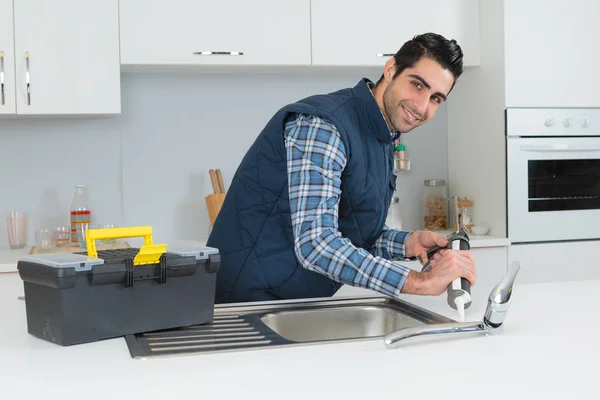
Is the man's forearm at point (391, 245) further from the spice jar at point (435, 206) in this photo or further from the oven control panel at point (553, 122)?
the spice jar at point (435, 206)

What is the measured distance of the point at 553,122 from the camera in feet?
11.5

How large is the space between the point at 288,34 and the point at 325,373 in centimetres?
247

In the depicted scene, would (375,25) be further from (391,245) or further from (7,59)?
(391,245)

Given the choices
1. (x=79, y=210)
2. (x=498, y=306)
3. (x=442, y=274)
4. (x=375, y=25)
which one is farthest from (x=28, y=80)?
(x=498, y=306)

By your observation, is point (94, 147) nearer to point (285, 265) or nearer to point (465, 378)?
point (285, 265)

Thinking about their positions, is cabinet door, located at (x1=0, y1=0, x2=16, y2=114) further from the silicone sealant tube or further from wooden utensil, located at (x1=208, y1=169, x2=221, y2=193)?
the silicone sealant tube

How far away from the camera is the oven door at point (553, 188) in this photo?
3479 millimetres

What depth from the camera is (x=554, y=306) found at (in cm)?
171

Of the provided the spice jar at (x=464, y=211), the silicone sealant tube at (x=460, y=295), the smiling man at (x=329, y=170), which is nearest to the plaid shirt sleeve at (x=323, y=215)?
the smiling man at (x=329, y=170)

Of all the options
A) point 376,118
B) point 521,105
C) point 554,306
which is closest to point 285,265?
point 376,118

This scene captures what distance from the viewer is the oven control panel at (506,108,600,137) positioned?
3.46 metres

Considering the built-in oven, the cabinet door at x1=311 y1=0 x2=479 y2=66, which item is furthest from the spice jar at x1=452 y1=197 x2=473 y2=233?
the cabinet door at x1=311 y1=0 x2=479 y2=66

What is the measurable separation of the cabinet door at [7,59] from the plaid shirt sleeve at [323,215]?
1.80 m

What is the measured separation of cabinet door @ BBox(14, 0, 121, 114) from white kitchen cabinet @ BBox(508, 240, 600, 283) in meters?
1.94
